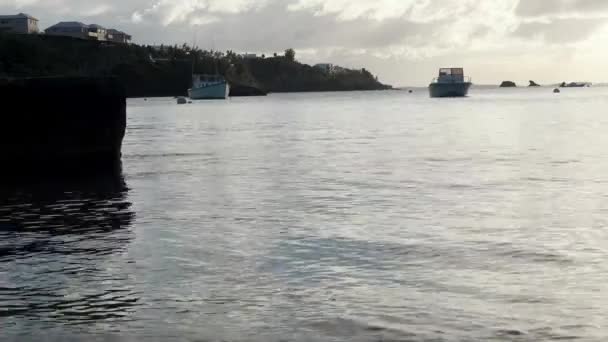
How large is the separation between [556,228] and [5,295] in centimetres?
970

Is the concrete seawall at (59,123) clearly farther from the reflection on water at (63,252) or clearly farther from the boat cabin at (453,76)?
Result: the boat cabin at (453,76)

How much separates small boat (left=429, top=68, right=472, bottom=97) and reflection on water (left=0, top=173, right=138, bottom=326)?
469 feet

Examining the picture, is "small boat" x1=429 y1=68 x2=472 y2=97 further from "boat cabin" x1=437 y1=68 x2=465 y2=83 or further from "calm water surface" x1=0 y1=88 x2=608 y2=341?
"calm water surface" x1=0 y1=88 x2=608 y2=341

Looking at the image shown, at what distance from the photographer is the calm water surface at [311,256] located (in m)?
8.90

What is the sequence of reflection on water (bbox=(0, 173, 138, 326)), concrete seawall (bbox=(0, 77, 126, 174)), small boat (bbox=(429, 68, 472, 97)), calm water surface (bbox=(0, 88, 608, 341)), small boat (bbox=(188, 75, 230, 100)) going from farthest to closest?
small boat (bbox=(188, 75, 230, 100))
small boat (bbox=(429, 68, 472, 97))
concrete seawall (bbox=(0, 77, 126, 174))
reflection on water (bbox=(0, 173, 138, 326))
calm water surface (bbox=(0, 88, 608, 341))

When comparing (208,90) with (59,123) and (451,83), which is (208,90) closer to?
(451,83)

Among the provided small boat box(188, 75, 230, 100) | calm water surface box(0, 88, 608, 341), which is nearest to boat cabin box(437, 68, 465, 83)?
small boat box(188, 75, 230, 100)

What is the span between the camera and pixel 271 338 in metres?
8.38

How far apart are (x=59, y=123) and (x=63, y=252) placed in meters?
14.4

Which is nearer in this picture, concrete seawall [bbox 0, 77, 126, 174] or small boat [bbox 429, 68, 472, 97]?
concrete seawall [bbox 0, 77, 126, 174]

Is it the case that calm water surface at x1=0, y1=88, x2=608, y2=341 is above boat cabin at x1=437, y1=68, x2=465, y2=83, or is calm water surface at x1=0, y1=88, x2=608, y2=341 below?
below

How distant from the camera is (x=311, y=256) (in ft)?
41.4

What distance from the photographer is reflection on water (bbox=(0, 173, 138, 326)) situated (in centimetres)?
966

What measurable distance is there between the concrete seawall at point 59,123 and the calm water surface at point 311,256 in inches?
88.8
